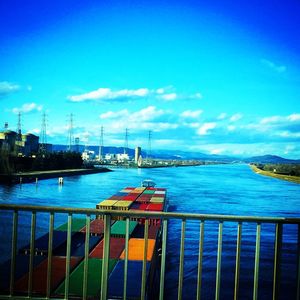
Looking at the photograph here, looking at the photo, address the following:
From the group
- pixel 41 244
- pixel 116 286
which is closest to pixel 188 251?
pixel 41 244

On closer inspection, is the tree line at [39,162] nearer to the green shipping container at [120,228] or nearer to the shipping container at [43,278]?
the green shipping container at [120,228]

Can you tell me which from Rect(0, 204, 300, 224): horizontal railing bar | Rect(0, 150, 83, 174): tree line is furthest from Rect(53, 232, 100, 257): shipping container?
Rect(0, 150, 83, 174): tree line

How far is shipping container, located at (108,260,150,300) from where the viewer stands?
11.1m

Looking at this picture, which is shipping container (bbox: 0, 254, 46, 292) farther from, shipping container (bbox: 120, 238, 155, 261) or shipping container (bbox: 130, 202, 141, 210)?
shipping container (bbox: 130, 202, 141, 210)

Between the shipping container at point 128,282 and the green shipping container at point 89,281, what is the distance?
17.0 inches

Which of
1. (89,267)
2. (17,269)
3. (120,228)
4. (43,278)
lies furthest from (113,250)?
(120,228)

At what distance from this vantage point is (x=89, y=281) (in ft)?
40.9

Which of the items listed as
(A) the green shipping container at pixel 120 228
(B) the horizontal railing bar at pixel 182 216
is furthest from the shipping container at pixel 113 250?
(B) the horizontal railing bar at pixel 182 216

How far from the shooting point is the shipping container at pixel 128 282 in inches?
438

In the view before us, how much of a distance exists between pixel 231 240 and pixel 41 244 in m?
15.2

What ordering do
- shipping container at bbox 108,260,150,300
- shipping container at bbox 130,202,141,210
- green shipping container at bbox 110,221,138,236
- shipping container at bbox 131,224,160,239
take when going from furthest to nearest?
shipping container at bbox 130,202,141,210 → green shipping container at bbox 110,221,138,236 → shipping container at bbox 131,224,160,239 → shipping container at bbox 108,260,150,300

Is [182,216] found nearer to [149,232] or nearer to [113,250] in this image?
[113,250]

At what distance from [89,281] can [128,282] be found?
1.48m

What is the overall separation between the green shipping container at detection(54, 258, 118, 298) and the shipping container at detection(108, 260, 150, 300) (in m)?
0.43
